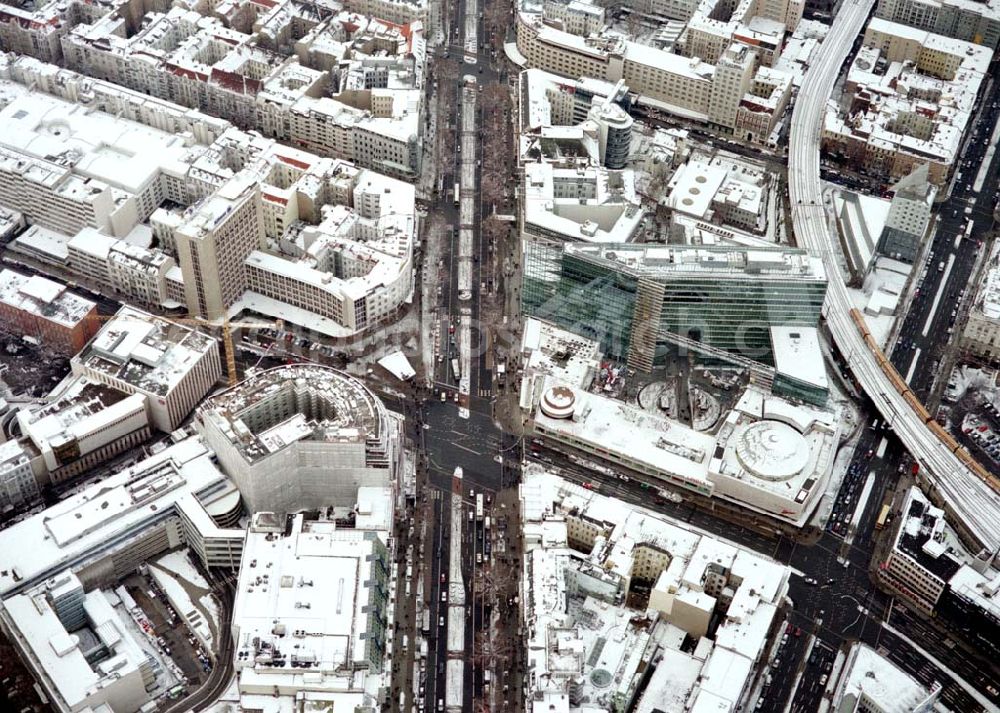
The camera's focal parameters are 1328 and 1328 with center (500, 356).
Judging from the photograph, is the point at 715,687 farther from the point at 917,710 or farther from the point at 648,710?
the point at 917,710

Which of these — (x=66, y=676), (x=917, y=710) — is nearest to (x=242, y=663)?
(x=66, y=676)

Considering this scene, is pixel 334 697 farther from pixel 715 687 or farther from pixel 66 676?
pixel 715 687

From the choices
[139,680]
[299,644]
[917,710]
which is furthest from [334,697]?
[917,710]

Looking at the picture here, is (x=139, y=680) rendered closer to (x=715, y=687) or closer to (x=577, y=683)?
(x=577, y=683)

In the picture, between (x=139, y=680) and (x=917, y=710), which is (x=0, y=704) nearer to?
(x=139, y=680)

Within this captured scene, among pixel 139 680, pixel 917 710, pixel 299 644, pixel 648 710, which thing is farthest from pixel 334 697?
pixel 917 710

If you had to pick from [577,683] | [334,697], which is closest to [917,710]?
[577,683]
